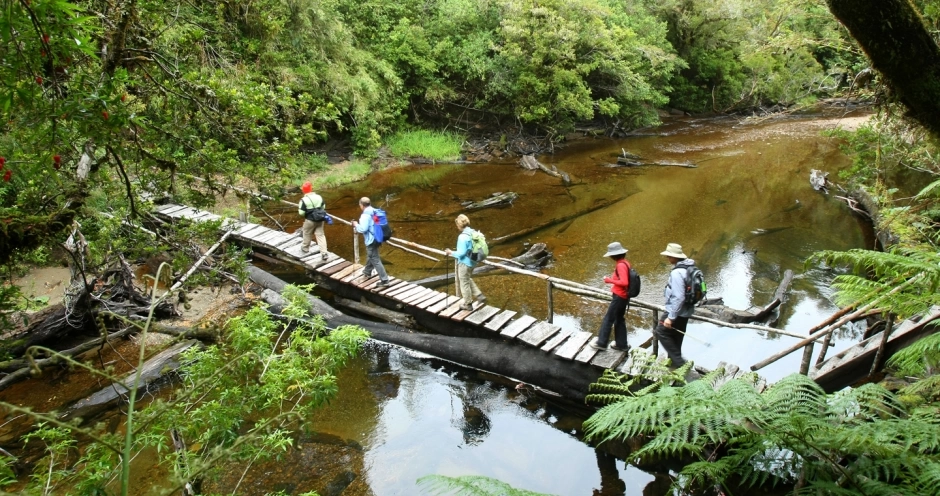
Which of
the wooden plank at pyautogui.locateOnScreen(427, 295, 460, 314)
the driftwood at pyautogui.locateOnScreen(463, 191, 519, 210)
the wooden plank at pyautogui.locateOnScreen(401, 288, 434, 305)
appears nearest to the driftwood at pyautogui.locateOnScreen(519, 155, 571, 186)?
the driftwood at pyautogui.locateOnScreen(463, 191, 519, 210)

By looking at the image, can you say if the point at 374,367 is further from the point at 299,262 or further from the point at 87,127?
the point at 87,127

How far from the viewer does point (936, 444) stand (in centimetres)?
321

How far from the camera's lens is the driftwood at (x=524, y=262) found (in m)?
12.0

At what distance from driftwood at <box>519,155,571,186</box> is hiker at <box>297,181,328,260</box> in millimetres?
11285

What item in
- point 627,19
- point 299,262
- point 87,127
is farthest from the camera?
point 627,19

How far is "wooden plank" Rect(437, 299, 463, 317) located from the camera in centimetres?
909

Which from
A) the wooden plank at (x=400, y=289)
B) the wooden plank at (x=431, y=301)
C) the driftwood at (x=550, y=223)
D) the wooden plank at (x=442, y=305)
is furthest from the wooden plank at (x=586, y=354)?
the driftwood at (x=550, y=223)

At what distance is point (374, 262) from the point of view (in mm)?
10156

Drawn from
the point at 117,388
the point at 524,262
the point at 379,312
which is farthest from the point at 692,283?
the point at 117,388

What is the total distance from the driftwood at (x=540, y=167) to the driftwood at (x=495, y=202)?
3288 mm

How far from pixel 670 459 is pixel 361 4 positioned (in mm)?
23715

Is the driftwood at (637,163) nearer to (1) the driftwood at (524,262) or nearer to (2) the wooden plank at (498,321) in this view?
(1) the driftwood at (524,262)

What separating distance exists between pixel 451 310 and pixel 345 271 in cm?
298

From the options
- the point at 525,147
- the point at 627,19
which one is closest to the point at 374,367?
the point at 525,147
